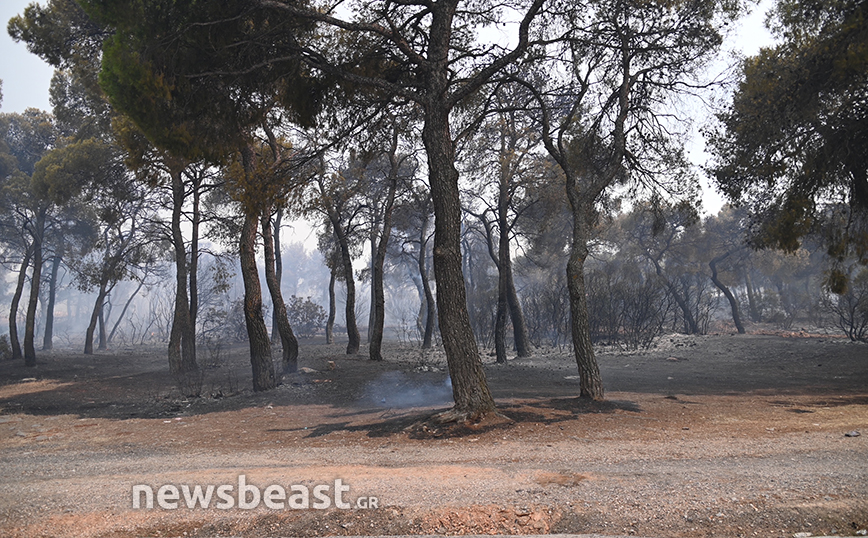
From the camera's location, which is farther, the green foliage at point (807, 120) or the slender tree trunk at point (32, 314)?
the slender tree trunk at point (32, 314)

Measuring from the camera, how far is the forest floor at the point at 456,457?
3.87 m

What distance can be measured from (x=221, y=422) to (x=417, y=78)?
21.0 ft

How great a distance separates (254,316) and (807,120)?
38.6ft

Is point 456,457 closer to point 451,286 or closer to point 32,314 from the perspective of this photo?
point 451,286

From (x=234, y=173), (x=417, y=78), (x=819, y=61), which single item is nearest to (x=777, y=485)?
(x=417, y=78)

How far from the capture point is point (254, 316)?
39.2 ft

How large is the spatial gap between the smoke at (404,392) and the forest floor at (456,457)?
0.09 meters

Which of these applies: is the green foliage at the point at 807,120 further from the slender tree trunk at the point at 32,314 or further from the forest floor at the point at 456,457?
the slender tree trunk at the point at 32,314

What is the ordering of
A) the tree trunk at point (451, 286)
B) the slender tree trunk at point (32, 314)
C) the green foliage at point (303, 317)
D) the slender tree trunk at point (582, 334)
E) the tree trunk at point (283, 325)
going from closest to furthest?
1. the tree trunk at point (451, 286)
2. the slender tree trunk at point (582, 334)
3. the tree trunk at point (283, 325)
4. the slender tree trunk at point (32, 314)
5. the green foliage at point (303, 317)

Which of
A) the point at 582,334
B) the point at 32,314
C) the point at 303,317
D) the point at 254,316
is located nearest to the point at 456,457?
the point at 582,334

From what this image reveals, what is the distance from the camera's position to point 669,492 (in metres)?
4.23

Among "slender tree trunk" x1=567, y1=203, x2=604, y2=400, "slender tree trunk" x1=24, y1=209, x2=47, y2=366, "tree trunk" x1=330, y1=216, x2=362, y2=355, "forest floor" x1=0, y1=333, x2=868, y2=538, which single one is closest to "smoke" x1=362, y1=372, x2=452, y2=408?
"forest floor" x1=0, y1=333, x2=868, y2=538

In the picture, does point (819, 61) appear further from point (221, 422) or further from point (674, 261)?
point (674, 261)

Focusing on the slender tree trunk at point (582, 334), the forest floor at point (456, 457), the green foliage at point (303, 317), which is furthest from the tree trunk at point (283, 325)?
the green foliage at point (303, 317)
